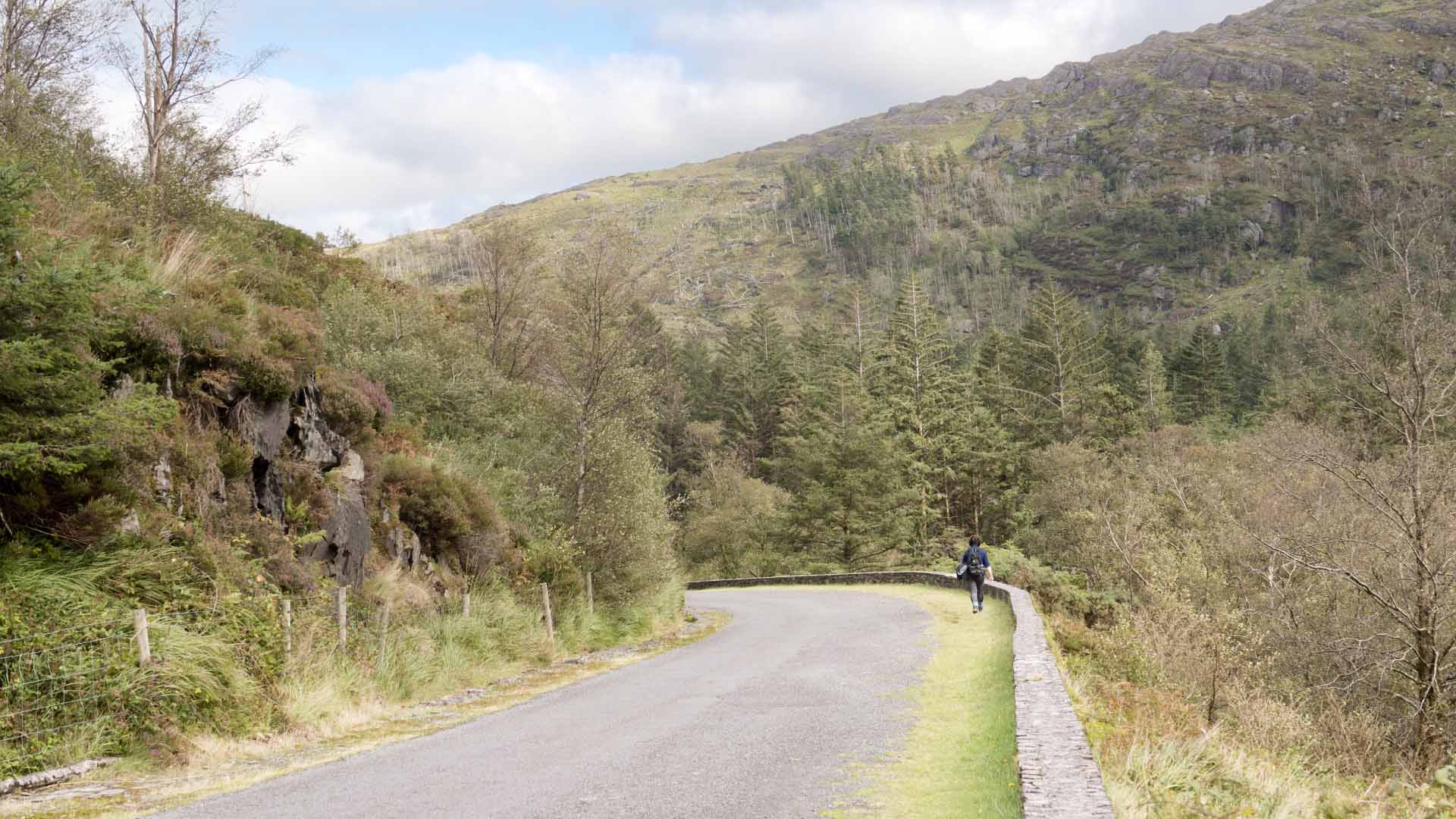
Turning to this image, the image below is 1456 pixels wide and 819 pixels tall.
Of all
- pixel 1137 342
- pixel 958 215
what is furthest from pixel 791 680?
pixel 958 215

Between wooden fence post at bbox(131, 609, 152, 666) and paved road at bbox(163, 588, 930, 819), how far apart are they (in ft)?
6.72

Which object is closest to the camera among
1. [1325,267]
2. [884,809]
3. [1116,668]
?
[884,809]

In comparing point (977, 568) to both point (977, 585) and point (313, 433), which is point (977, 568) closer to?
point (977, 585)

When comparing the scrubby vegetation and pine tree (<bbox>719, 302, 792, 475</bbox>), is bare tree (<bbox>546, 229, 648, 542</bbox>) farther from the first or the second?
pine tree (<bbox>719, 302, 792, 475</bbox>)

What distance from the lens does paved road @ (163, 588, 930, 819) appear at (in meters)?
6.50

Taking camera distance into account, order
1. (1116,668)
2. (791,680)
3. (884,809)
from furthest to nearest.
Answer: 1. (1116,668)
2. (791,680)
3. (884,809)

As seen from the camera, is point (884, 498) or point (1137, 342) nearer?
point (884, 498)

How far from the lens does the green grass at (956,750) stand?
627cm

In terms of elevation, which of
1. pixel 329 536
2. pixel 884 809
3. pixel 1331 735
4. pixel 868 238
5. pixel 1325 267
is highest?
pixel 868 238

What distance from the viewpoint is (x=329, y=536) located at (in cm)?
1320

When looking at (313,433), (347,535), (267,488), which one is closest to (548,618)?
(347,535)

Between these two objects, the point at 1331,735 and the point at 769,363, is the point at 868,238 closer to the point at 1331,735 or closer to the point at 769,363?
the point at 769,363

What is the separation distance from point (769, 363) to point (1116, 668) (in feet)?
210

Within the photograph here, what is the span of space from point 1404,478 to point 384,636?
16378mm
